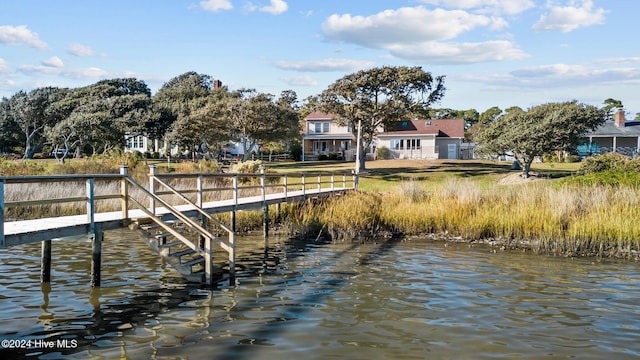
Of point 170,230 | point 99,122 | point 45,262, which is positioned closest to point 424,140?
point 99,122

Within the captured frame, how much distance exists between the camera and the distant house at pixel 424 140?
5916cm

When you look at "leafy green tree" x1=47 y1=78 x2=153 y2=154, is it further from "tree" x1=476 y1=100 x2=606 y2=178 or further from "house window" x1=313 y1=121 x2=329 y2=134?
"tree" x1=476 y1=100 x2=606 y2=178

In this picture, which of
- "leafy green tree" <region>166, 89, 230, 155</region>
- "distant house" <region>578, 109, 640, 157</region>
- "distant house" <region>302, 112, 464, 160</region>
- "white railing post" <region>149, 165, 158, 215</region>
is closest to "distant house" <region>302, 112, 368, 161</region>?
"distant house" <region>302, 112, 464, 160</region>

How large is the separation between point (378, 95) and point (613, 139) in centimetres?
3059

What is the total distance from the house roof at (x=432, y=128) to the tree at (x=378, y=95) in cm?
1738

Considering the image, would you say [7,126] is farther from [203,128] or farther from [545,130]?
[545,130]

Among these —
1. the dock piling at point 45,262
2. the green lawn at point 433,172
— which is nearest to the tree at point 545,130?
the green lawn at point 433,172

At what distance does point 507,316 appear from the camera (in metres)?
9.20

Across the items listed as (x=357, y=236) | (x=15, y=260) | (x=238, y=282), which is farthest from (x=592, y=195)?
(x=15, y=260)

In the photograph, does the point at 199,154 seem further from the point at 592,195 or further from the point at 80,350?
the point at 80,350

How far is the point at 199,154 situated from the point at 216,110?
1384 centimetres

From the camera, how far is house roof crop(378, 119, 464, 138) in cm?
6019

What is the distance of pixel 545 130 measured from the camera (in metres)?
33.3

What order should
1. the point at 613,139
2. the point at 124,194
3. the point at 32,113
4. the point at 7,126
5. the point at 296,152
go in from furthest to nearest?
the point at 296,152, the point at 7,126, the point at 32,113, the point at 613,139, the point at 124,194
